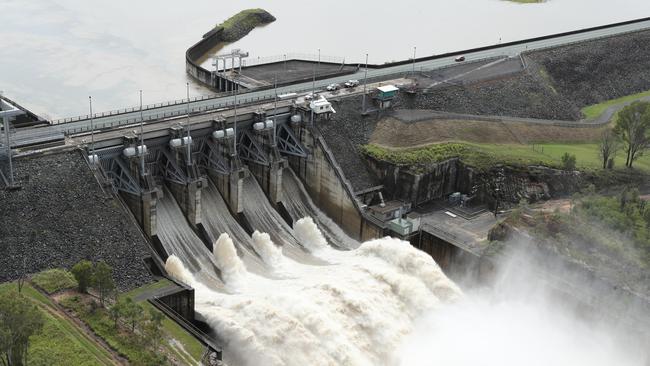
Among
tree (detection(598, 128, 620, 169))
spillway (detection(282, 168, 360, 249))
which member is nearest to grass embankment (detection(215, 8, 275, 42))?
spillway (detection(282, 168, 360, 249))

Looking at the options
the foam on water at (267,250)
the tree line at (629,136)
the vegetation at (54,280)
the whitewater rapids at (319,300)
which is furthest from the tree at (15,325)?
the tree line at (629,136)

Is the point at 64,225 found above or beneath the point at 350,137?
beneath

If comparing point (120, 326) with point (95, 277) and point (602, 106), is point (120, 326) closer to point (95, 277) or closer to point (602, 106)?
point (95, 277)

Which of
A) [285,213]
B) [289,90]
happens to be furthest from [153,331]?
[289,90]

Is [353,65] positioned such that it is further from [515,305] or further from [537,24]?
[537,24]

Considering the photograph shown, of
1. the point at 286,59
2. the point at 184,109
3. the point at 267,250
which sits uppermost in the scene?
the point at 286,59

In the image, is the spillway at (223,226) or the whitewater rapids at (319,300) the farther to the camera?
the spillway at (223,226)

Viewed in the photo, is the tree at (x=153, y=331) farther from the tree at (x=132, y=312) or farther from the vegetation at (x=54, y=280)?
the vegetation at (x=54, y=280)
